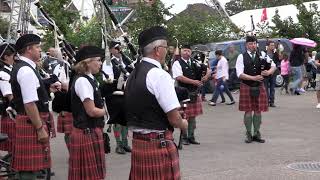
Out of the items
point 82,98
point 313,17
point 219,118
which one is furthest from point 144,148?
point 313,17

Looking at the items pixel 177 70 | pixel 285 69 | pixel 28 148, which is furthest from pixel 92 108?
pixel 285 69

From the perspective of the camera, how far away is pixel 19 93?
526 cm

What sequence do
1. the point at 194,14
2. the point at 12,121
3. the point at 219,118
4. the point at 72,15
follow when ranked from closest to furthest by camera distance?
the point at 12,121, the point at 219,118, the point at 72,15, the point at 194,14

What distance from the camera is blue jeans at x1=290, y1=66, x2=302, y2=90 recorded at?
53.5ft

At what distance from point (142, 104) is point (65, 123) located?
12.8 ft

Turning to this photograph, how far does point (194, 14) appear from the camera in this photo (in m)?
27.5

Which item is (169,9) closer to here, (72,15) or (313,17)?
(72,15)

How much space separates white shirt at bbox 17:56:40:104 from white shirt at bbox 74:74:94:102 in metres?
0.39

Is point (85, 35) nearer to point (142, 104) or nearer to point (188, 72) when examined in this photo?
point (188, 72)

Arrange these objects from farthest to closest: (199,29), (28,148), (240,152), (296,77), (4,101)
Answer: (199,29), (296,77), (240,152), (4,101), (28,148)

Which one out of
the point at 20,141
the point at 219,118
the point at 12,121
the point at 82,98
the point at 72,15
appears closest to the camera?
the point at 82,98

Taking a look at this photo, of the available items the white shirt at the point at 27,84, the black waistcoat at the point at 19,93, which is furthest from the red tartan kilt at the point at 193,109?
the white shirt at the point at 27,84

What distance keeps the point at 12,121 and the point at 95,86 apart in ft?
6.77

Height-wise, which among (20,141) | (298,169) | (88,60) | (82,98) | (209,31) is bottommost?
(298,169)
